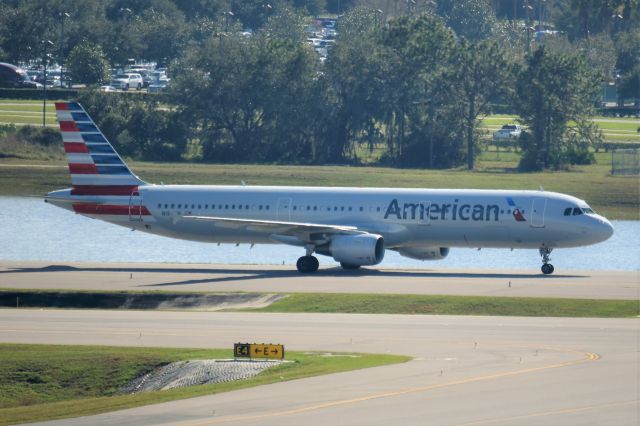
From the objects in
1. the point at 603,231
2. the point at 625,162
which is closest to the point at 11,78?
the point at 625,162

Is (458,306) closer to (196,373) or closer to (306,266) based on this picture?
(306,266)

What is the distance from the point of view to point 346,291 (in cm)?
5072

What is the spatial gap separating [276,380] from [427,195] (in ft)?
94.3

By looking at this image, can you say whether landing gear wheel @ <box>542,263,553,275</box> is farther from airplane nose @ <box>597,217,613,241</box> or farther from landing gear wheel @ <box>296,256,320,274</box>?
landing gear wheel @ <box>296,256,320,274</box>

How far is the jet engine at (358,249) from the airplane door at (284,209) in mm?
3482

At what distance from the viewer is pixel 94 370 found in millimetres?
35031

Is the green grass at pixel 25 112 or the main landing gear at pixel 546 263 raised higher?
the green grass at pixel 25 112

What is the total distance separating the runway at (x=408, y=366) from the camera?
27.5 meters

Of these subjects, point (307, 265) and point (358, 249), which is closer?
point (358, 249)

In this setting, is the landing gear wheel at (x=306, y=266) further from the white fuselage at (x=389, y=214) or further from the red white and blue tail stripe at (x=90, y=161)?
the red white and blue tail stripe at (x=90, y=161)

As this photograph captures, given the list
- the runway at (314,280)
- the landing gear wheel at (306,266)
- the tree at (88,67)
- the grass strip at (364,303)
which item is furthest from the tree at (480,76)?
the grass strip at (364,303)

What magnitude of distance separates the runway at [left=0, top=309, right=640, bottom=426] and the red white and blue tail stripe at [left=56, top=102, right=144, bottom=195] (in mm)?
17305

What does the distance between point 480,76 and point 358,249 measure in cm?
6296

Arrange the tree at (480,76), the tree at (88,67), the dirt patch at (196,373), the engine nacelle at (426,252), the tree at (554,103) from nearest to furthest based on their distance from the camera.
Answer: the dirt patch at (196,373) → the engine nacelle at (426,252) → the tree at (554,103) → the tree at (480,76) → the tree at (88,67)
